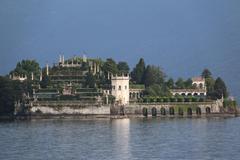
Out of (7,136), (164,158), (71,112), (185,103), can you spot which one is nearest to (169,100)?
(185,103)

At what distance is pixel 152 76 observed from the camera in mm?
129750

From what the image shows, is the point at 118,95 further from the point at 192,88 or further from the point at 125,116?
the point at 192,88

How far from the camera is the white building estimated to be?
117438 millimetres

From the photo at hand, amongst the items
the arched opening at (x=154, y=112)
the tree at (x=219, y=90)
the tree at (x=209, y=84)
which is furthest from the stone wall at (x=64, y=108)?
the tree at (x=209, y=84)

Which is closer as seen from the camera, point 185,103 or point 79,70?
point 185,103

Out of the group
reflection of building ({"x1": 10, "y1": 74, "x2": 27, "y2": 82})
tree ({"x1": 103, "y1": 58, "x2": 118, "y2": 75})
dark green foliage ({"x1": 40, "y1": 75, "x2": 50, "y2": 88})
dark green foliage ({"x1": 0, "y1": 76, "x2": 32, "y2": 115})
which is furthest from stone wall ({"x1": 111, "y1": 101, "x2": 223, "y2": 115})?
reflection of building ({"x1": 10, "y1": 74, "x2": 27, "y2": 82})

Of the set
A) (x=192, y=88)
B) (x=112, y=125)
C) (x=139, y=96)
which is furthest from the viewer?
(x=192, y=88)

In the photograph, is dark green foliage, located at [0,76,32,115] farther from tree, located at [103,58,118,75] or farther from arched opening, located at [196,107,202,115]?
arched opening, located at [196,107,202,115]

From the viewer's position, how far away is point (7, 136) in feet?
259

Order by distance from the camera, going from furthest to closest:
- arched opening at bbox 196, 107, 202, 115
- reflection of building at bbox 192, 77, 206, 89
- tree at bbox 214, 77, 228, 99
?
reflection of building at bbox 192, 77, 206, 89
tree at bbox 214, 77, 228, 99
arched opening at bbox 196, 107, 202, 115

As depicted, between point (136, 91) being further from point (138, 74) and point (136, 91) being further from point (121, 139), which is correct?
point (121, 139)

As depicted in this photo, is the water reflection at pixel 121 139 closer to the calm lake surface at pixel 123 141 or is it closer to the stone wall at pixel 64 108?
the calm lake surface at pixel 123 141

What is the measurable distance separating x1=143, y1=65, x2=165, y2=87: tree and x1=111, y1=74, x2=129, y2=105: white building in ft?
33.3

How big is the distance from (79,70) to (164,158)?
217 feet
